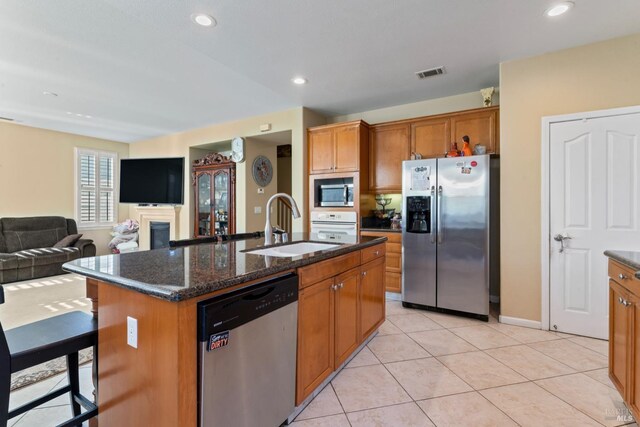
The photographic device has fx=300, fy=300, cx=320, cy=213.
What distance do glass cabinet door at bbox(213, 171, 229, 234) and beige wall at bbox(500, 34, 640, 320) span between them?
4344mm

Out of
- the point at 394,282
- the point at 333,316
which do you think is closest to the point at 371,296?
the point at 333,316

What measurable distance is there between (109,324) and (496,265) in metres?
3.92

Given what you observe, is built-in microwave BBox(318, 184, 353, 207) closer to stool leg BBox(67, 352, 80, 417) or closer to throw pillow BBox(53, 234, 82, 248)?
stool leg BBox(67, 352, 80, 417)

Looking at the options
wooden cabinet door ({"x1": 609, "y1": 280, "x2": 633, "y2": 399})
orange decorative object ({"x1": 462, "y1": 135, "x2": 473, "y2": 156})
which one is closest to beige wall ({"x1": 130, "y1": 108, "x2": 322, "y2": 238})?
orange decorative object ({"x1": 462, "y1": 135, "x2": 473, "y2": 156})

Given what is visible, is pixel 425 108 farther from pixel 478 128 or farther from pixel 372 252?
pixel 372 252

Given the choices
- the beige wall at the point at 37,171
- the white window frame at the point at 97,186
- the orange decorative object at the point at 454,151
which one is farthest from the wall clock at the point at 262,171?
the beige wall at the point at 37,171

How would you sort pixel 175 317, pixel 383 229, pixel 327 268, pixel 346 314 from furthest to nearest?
1. pixel 383 229
2. pixel 346 314
3. pixel 327 268
4. pixel 175 317

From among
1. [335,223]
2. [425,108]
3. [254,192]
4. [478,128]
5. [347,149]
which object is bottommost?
[335,223]

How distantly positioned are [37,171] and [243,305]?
6807 mm

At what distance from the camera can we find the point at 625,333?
163 centimetres

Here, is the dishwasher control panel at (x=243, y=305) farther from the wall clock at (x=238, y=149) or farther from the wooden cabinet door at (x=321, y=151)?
the wall clock at (x=238, y=149)

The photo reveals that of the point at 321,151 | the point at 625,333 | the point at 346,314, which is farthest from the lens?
the point at 321,151

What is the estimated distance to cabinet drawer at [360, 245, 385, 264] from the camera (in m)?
2.44

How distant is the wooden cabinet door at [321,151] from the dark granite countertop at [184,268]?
8.34 feet
